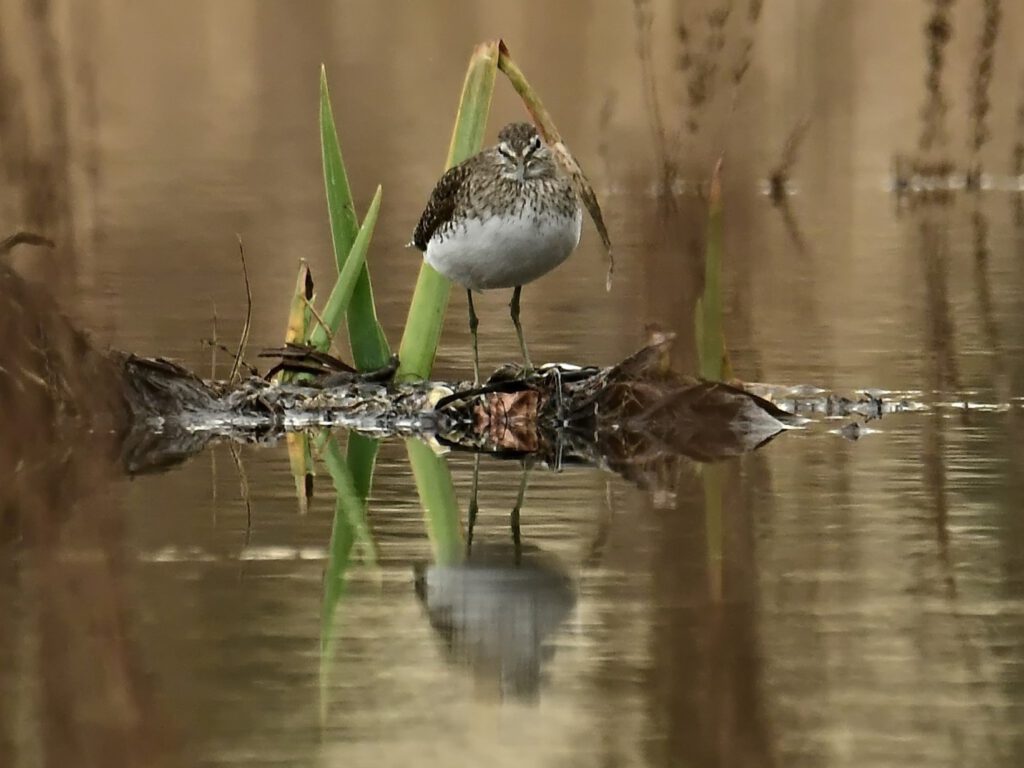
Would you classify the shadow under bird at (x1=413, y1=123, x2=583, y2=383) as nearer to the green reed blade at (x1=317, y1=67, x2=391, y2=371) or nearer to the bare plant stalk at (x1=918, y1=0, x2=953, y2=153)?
the green reed blade at (x1=317, y1=67, x2=391, y2=371)

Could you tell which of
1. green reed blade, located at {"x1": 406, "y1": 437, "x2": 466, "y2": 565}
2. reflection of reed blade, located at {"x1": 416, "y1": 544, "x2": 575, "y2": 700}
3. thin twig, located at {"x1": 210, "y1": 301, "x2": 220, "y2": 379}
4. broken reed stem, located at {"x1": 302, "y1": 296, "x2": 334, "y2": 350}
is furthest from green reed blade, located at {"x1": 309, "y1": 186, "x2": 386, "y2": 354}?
reflection of reed blade, located at {"x1": 416, "y1": 544, "x2": 575, "y2": 700}

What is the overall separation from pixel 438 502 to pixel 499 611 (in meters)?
1.75

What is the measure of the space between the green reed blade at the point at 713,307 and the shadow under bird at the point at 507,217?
2.06 feet

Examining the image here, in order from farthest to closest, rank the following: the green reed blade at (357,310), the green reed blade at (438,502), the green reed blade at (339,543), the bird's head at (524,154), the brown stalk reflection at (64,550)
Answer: the green reed blade at (357,310)
the bird's head at (524,154)
the green reed blade at (438,502)
the green reed blade at (339,543)
the brown stalk reflection at (64,550)

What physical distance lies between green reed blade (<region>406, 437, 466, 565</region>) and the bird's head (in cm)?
118

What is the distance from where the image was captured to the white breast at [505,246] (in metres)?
10.3

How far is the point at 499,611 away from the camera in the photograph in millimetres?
6699

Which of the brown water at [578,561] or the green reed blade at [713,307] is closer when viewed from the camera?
the brown water at [578,561]

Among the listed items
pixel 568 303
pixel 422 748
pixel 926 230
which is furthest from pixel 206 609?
pixel 926 230

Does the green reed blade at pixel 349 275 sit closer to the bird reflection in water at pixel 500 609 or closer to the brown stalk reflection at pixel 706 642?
the brown stalk reflection at pixel 706 642

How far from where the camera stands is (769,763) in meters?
5.12

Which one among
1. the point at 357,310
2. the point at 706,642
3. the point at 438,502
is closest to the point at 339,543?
the point at 438,502

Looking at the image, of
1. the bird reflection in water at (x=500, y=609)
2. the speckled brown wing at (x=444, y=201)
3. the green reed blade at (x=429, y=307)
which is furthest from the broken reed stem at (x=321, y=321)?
the bird reflection in water at (x=500, y=609)

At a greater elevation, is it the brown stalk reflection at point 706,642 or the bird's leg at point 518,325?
the bird's leg at point 518,325
